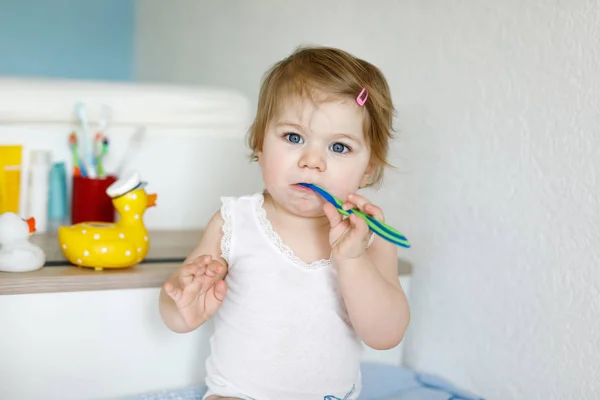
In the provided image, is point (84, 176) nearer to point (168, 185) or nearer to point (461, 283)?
point (168, 185)

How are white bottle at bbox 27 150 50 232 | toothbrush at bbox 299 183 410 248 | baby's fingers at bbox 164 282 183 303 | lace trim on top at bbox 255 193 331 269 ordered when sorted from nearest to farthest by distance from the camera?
toothbrush at bbox 299 183 410 248 → baby's fingers at bbox 164 282 183 303 → lace trim on top at bbox 255 193 331 269 → white bottle at bbox 27 150 50 232

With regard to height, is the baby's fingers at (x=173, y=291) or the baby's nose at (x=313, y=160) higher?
the baby's nose at (x=313, y=160)

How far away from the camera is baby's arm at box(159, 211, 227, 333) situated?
1.01 meters

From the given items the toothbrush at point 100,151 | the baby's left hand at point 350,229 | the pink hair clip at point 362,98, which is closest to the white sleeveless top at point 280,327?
the baby's left hand at point 350,229

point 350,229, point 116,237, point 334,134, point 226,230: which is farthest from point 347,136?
point 116,237

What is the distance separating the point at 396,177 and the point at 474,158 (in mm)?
223

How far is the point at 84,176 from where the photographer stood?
4.46 feet

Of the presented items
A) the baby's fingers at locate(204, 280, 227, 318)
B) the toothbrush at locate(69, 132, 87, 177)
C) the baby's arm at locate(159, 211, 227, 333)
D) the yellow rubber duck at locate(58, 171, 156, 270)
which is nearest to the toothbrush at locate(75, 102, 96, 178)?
the toothbrush at locate(69, 132, 87, 177)

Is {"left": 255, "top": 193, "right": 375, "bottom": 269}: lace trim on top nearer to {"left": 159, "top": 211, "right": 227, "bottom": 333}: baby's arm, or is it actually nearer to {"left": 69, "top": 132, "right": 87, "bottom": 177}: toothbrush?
{"left": 159, "top": 211, "right": 227, "bottom": 333}: baby's arm

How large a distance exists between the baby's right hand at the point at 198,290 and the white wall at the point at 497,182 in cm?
44

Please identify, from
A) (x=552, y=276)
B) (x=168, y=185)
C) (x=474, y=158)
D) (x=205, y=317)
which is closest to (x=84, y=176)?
(x=168, y=185)

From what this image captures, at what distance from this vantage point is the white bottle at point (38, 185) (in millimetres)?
1340

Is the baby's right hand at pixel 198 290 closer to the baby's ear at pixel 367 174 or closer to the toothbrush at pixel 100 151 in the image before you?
the baby's ear at pixel 367 174

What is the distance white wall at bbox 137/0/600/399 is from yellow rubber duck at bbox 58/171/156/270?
0.49 m
